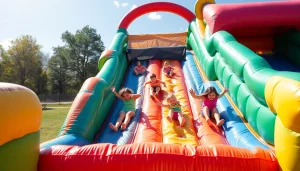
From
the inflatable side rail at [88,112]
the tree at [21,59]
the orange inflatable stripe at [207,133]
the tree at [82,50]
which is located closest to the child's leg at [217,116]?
the orange inflatable stripe at [207,133]

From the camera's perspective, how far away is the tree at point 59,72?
28.0 metres

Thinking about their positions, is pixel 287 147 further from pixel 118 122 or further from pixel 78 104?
pixel 78 104

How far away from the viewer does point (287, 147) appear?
5.90 feet

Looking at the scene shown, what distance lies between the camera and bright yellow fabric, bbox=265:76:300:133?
1.67 m

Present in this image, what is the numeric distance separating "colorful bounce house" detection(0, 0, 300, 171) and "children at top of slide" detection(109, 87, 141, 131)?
0.08 meters

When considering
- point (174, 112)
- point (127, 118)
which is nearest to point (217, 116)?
point (174, 112)

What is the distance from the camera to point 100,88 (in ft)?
12.1

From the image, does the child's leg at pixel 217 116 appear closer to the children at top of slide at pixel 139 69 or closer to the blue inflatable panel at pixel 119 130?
the blue inflatable panel at pixel 119 130

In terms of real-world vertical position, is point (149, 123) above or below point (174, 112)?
below

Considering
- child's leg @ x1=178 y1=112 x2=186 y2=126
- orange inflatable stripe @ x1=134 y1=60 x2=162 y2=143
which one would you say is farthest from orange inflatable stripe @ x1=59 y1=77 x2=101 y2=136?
child's leg @ x1=178 y1=112 x2=186 y2=126

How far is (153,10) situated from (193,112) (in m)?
4.50

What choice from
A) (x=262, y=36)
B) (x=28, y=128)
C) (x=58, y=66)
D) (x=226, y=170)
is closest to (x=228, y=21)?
(x=262, y=36)

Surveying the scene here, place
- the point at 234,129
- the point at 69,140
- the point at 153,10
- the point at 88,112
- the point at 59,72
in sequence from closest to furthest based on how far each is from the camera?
the point at 69,140, the point at 234,129, the point at 88,112, the point at 153,10, the point at 59,72

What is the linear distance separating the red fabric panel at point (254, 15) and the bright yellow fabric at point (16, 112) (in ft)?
11.3
